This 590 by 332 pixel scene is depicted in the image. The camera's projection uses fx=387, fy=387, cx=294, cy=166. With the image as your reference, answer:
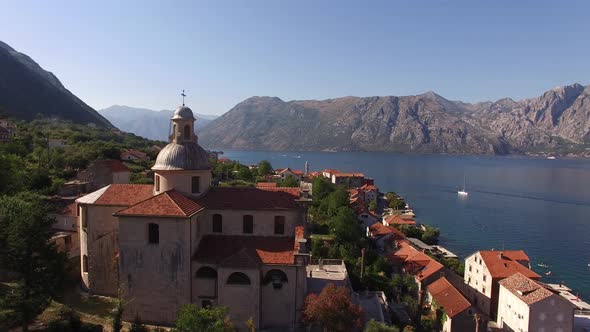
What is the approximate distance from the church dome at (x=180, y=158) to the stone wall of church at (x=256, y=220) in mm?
3191

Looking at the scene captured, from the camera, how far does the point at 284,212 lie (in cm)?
2484

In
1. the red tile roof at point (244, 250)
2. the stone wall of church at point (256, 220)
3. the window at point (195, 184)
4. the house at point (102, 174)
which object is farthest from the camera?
the house at point (102, 174)

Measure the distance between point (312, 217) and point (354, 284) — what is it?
24085mm

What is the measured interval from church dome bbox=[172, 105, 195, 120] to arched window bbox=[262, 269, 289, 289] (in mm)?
11831

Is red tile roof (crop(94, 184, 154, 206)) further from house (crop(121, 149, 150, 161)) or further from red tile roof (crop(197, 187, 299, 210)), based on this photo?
house (crop(121, 149, 150, 161))

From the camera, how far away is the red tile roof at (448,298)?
34.5 metres

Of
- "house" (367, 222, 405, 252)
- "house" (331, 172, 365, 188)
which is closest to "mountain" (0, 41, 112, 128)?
"house" (331, 172, 365, 188)

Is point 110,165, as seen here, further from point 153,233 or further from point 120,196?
point 153,233

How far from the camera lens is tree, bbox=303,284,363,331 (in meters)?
20.7

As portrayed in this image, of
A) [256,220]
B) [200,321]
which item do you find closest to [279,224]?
[256,220]

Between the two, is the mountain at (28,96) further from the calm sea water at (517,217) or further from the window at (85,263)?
the calm sea water at (517,217)

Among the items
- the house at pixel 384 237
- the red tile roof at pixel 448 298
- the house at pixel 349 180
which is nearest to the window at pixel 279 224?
the red tile roof at pixel 448 298

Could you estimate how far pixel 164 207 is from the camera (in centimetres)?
2250

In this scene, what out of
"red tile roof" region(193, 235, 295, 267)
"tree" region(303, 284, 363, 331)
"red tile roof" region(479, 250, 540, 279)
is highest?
"red tile roof" region(193, 235, 295, 267)
